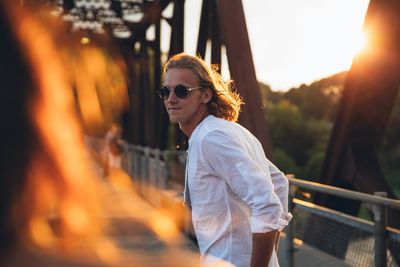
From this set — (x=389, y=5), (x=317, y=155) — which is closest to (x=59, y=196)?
(x=389, y=5)

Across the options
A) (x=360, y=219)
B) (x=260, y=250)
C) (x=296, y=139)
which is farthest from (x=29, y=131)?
(x=296, y=139)

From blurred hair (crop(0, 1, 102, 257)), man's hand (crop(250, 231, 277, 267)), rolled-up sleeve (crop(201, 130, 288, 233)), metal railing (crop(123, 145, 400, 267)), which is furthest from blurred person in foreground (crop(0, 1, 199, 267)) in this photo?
man's hand (crop(250, 231, 277, 267))

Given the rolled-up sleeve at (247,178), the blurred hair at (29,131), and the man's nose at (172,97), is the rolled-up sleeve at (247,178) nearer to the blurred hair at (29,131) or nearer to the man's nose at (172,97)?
the man's nose at (172,97)

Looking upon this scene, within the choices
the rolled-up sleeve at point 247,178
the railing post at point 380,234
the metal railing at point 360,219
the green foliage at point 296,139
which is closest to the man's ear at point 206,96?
the rolled-up sleeve at point 247,178

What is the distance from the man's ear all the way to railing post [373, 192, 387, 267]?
1.83 metres

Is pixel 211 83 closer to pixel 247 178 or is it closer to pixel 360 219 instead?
pixel 247 178

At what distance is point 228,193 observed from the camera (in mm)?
1621

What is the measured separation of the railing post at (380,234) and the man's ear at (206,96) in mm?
1832

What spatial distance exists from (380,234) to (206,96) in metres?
1.95

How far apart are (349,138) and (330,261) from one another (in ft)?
3.43

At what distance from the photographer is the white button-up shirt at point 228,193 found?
1558 millimetres

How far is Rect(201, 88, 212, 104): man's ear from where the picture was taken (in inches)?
72.9

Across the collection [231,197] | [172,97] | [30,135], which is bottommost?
[30,135]

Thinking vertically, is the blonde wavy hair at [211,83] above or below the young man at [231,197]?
above
